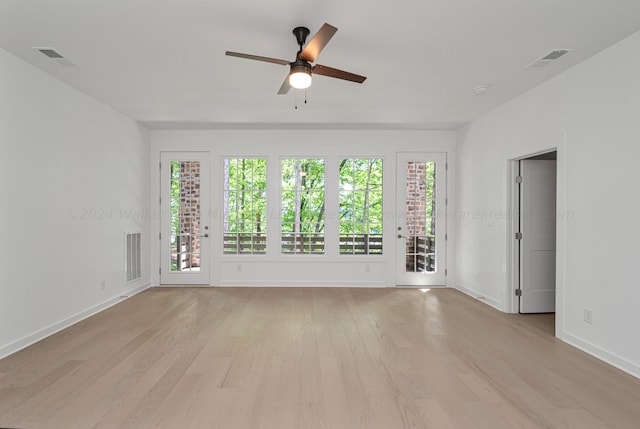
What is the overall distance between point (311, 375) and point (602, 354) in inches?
99.6

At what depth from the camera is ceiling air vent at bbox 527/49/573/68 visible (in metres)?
3.02

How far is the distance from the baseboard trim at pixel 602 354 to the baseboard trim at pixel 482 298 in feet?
3.55

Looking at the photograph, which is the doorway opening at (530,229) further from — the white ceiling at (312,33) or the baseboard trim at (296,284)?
the baseboard trim at (296,284)

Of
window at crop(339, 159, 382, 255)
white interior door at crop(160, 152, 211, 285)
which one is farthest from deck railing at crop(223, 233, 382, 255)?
white interior door at crop(160, 152, 211, 285)

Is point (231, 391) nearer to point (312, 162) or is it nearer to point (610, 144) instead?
point (610, 144)

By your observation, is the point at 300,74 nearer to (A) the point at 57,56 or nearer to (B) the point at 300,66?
(B) the point at 300,66

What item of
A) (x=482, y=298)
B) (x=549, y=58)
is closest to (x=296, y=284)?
(x=482, y=298)

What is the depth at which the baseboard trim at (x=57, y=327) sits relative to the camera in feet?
10.1

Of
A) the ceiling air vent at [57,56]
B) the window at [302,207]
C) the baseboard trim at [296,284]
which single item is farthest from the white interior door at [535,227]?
the ceiling air vent at [57,56]

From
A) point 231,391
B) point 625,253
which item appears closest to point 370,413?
point 231,391

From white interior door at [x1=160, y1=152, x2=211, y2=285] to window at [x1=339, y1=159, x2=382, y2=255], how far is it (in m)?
2.33

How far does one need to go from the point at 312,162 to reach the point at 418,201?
1.94m

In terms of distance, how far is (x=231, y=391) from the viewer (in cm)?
245

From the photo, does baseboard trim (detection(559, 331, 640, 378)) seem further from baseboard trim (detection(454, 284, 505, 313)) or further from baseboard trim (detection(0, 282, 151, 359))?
baseboard trim (detection(0, 282, 151, 359))
